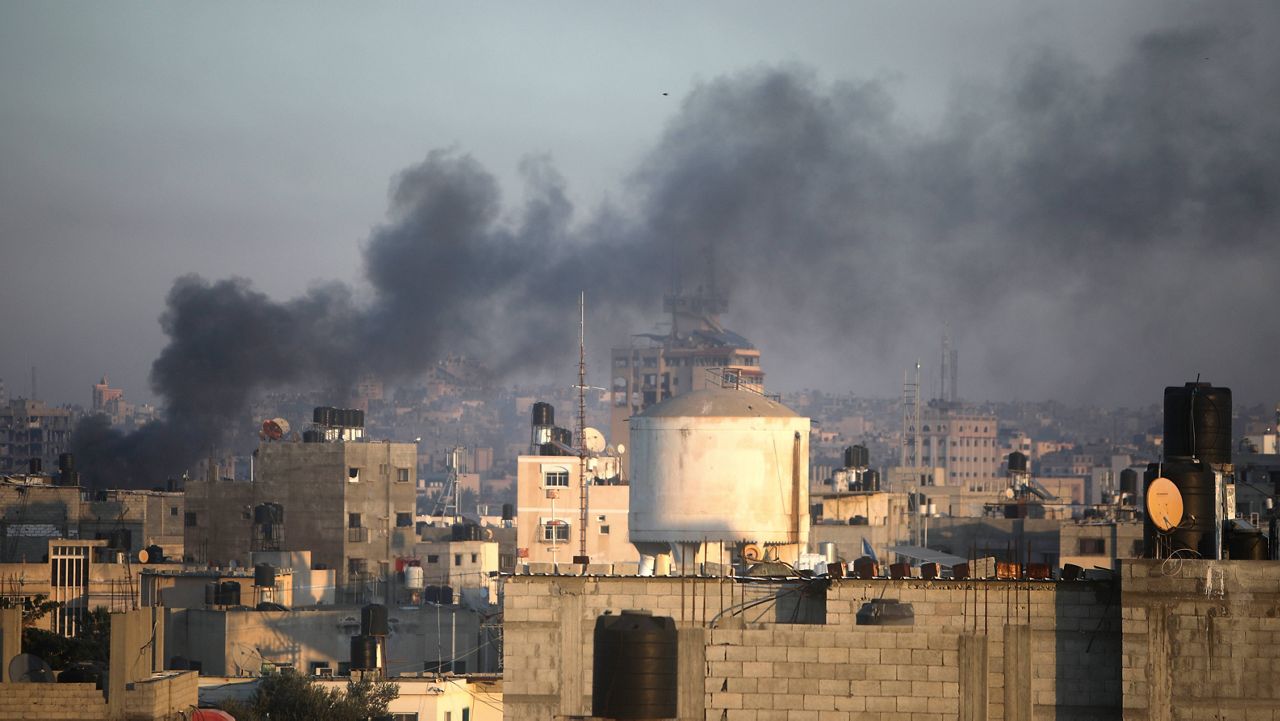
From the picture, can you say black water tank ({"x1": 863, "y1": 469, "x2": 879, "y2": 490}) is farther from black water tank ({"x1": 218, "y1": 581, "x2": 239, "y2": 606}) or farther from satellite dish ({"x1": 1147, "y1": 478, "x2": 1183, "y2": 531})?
satellite dish ({"x1": 1147, "y1": 478, "x2": 1183, "y2": 531})

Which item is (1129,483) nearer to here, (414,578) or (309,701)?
(414,578)

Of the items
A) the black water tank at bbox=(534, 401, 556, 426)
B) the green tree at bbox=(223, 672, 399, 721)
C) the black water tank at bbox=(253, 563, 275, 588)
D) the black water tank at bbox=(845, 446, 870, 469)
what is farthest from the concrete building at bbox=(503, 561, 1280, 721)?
Result: the black water tank at bbox=(845, 446, 870, 469)

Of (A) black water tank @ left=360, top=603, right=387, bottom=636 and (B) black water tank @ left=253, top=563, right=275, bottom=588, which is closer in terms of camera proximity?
(A) black water tank @ left=360, top=603, right=387, bottom=636

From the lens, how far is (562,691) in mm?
32094

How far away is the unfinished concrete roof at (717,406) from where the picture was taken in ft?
146

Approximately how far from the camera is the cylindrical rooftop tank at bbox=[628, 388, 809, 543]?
4353 cm

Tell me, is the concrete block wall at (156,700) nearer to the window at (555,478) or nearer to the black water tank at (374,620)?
the black water tank at (374,620)

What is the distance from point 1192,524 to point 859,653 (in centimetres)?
486

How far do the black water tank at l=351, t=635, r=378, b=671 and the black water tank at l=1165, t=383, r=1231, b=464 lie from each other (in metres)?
29.2

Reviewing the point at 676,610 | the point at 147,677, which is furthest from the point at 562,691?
the point at 147,677

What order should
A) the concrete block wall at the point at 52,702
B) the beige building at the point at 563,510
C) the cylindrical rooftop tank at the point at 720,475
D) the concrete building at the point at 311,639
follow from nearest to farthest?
the concrete block wall at the point at 52,702 < the cylindrical rooftop tank at the point at 720,475 < the concrete building at the point at 311,639 < the beige building at the point at 563,510

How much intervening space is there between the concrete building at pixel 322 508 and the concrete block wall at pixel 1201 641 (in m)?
72.8

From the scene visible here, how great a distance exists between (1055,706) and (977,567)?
2518mm

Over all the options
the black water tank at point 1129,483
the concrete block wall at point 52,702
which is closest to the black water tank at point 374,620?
the concrete block wall at point 52,702
